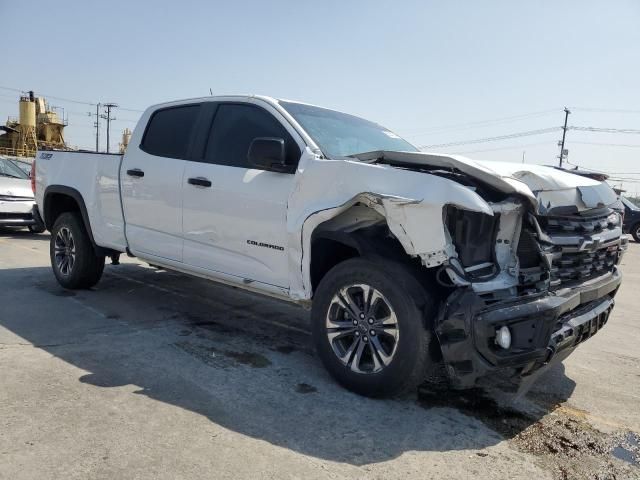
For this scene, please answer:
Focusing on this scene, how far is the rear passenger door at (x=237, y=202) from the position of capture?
4027 mm

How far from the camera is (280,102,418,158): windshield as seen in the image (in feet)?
13.7

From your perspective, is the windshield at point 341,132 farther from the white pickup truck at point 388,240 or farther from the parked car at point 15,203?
the parked car at point 15,203

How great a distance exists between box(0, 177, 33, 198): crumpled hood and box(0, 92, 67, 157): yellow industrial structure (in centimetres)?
3047

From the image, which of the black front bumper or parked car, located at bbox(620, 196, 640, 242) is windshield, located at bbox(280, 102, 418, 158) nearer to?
the black front bumper

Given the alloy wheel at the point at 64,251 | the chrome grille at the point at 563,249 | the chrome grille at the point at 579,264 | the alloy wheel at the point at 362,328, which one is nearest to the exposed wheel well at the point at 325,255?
the alloy wheel at the point at 362,328

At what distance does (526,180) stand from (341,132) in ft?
5.43

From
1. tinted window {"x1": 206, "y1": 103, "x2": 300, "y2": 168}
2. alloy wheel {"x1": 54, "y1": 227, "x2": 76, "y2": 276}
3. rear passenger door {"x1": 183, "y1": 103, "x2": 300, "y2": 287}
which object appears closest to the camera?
rear passenger door {"x1": 183, "y1": 103, "x2": 300, "y2": 287}

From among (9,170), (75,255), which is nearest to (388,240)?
(75,255)

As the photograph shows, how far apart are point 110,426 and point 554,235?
2.88m

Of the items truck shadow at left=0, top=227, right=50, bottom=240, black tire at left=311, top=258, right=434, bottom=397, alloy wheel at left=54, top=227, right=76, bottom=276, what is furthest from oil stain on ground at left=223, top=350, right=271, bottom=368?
truck shadow at left=0, top=227, right=50, bottom=240

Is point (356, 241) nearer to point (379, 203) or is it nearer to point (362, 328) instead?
point (379, 203)

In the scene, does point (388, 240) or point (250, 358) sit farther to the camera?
point (250, 358)

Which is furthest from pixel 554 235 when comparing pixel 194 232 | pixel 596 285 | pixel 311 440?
pixel 194 232

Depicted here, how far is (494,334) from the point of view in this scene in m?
2.96
